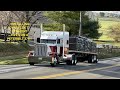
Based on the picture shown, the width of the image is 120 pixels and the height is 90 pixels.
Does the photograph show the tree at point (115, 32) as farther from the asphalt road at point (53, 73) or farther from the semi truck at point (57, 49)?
the asphalt road at point (53, 73)

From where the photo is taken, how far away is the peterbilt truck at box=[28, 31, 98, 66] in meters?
26.7

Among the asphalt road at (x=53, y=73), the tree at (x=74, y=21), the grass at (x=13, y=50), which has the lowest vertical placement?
the asphalt road at (x=53, y=73)

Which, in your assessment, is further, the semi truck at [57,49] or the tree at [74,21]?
the tree at [74,21]

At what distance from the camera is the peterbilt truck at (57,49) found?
2666cm

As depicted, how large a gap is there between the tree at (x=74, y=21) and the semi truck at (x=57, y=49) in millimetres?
13514

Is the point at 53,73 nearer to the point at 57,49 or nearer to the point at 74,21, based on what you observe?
the point at 57,49

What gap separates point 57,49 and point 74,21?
19555 mm

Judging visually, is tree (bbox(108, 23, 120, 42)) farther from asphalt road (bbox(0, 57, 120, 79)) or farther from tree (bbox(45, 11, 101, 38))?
asphalt road (bbox(0, 57, 120, 79))

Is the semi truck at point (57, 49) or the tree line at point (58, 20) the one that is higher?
the tree line at point (58, 20)

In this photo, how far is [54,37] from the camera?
93.0 feet

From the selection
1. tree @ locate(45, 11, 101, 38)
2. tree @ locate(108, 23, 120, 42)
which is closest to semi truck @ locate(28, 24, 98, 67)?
tree @ locate(45, 11, 101, 38)

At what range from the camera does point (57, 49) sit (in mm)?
28344

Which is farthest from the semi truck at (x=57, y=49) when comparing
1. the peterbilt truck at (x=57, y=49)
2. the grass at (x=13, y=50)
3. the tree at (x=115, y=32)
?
the tree at (x=115, y=32)

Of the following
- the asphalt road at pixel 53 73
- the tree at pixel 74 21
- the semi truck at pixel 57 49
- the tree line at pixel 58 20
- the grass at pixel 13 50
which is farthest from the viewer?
the tree at pixel 74 21
